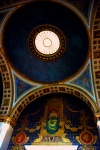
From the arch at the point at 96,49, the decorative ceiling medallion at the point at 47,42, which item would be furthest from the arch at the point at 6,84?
the arch at the point at 96,49

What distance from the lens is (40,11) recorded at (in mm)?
8766

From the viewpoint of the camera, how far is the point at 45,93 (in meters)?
10.9

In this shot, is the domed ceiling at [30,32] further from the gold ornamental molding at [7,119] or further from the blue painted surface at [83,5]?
the gold ornamental molding at [7,119]

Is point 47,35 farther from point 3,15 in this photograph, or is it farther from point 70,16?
point 3,15

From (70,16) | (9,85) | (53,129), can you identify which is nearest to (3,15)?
(70,16)

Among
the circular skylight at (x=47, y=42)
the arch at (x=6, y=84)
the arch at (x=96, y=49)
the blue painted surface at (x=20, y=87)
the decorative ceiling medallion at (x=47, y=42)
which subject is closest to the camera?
the arch at (x=96, y=49)

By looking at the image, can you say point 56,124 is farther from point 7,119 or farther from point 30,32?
point 30,32

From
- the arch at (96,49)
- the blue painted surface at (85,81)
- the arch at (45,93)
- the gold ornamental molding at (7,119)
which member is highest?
the arch at (96,49)

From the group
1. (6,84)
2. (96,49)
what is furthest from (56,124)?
(96,49)

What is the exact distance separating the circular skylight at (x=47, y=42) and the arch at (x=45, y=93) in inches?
104

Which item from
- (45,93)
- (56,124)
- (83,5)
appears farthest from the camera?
(45,93)

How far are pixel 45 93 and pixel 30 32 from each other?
4.53m

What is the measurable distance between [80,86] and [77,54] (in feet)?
7.17

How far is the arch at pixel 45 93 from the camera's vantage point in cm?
954
